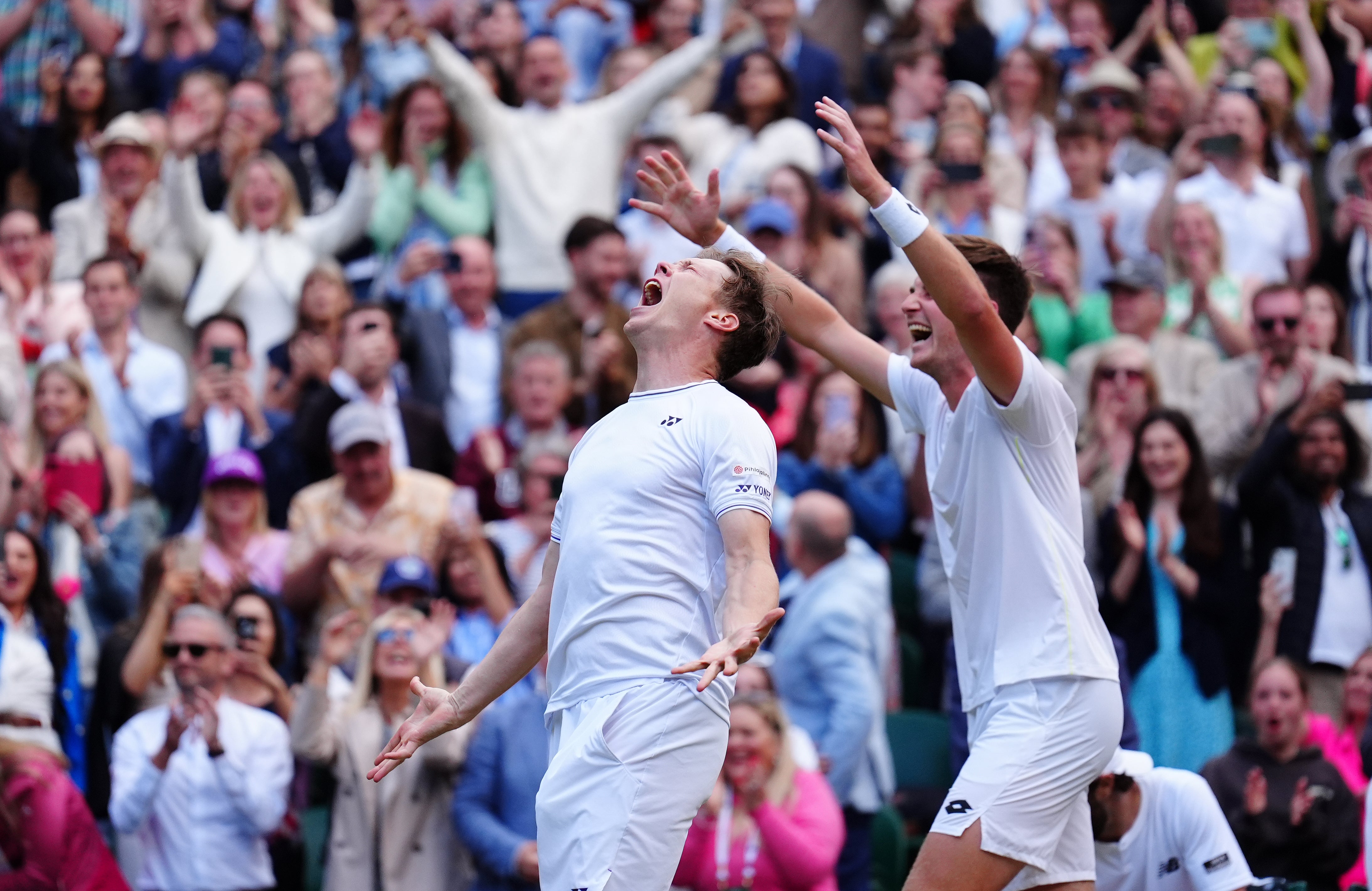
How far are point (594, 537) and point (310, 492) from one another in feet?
15.8

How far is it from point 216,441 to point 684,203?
4944mm

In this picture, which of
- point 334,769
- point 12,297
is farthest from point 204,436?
point 334,769

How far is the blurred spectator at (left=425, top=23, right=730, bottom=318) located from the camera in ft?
39.0

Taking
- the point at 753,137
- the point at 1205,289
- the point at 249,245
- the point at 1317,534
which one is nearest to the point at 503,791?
the point at 1317,534

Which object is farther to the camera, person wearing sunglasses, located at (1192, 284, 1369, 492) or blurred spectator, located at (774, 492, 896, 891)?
person wearing sunglasses, located at (1192, 284, 1369, 492)

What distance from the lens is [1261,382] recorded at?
32.3 feet

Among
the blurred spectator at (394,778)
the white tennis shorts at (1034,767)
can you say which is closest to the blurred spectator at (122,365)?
the blurred spectator at (394,778)

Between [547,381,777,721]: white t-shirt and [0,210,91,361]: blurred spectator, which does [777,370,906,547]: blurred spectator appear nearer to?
[0,210,91,361]: blurred spectator

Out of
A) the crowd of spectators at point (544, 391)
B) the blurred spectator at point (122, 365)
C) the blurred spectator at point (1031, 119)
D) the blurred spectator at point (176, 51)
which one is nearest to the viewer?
the crowd of spectators at point (544, 391)

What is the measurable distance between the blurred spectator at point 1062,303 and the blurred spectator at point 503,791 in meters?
4.37

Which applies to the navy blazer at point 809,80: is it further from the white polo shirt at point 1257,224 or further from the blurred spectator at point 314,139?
the white polo shirt at point 1257,224

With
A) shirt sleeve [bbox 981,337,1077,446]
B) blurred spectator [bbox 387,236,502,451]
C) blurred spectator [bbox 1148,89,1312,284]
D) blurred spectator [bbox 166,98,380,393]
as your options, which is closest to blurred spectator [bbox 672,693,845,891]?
shirt sleeve [bbox 981,337,1077,446]

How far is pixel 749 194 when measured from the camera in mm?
11789

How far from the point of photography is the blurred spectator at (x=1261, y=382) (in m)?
9.76
